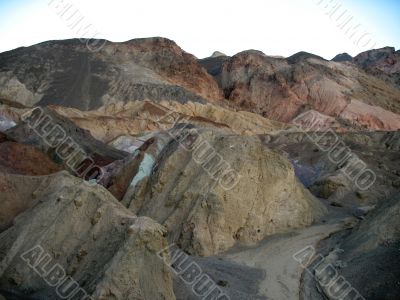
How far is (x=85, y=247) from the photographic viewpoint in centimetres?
1571

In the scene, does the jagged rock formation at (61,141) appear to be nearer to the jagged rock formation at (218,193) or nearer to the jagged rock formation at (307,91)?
the jagged rock formation at (218,193)

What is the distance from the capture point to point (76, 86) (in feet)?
250

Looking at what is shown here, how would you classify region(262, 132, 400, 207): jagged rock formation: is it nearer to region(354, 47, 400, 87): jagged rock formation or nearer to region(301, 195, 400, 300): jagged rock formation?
region(301, 195, 400, 300): jagged rock formation

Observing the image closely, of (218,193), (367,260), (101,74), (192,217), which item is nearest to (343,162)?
(218,193)

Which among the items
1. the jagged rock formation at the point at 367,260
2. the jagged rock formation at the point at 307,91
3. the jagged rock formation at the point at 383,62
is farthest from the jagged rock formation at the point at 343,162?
the jagged rock formation at the point at 383,62

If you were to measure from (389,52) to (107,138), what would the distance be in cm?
10052

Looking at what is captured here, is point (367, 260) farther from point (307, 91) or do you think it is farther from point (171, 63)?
point (171, 63)

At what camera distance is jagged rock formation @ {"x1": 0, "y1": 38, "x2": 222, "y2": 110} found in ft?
244

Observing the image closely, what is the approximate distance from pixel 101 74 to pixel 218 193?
199 ft

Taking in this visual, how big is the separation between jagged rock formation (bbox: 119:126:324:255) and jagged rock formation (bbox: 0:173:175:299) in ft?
18.7

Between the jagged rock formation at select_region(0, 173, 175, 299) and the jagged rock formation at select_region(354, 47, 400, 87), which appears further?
the jagged rock formation at select_region(354, 47, 400, 87)

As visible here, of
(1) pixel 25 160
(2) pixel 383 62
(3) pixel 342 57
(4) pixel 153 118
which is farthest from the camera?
(3) pixel 342 57

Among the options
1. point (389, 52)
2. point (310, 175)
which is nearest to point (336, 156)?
point (310, 175)

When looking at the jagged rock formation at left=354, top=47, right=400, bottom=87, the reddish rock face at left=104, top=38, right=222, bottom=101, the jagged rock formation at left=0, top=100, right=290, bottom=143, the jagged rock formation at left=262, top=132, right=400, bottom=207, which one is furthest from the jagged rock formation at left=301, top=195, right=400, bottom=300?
the jagged rock formation at left=354, top=47, right=400, bottom=87
